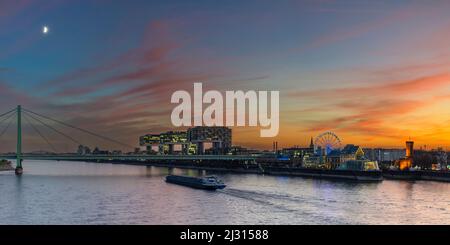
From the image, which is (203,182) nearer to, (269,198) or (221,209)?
(269,198)

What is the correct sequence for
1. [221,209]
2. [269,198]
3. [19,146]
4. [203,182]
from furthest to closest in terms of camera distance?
1. [19,146]
2. [203,182]
3. [269,198]
4. [221,209]

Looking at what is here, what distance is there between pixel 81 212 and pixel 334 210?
20470 millimetres

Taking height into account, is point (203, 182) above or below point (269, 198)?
above

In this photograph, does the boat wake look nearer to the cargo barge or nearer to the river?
the river

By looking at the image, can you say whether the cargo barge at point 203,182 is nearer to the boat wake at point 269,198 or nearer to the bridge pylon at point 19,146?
the boat wake at point 269,198

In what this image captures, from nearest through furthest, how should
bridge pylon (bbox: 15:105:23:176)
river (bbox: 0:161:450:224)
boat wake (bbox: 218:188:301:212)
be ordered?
river (bbox: 0:161:450:224)
boat wake (bbox: 218:188:301:212)
bridge pylon (bbox: 15:105:23:176)

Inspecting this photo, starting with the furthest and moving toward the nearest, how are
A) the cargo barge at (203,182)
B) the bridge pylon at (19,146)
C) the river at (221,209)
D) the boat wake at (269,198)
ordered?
the bridge pylon at (19,146), the cargo barge at (203,182), the boat wake at (269,198), the river at (221,209)

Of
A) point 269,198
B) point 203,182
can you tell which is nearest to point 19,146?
point 203,182

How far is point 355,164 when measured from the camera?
96812 millimetres

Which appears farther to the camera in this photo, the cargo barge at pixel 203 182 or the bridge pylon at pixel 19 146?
the bridge pylon at pixel 19 146

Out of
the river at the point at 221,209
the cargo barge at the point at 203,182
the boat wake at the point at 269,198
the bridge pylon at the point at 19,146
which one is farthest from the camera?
the bridge pylon at the point at 19,146

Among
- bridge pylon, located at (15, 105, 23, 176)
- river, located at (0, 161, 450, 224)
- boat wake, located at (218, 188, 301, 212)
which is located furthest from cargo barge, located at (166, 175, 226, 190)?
bridge pylon, located at (15, 105, 23, 176)

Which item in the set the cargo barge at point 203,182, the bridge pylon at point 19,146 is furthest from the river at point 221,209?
the bridge pylon at point 19,146
